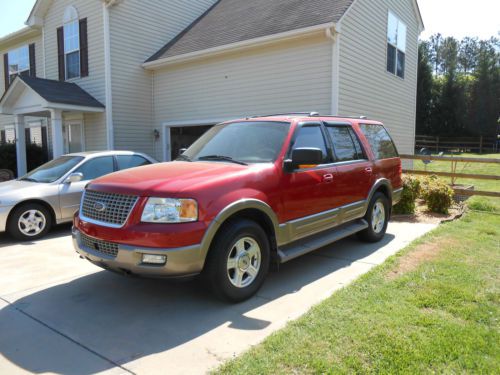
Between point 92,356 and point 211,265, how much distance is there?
1228 mm

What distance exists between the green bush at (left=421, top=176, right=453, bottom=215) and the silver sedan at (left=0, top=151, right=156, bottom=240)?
6.39 m

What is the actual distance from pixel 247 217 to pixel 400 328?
5.82 feet

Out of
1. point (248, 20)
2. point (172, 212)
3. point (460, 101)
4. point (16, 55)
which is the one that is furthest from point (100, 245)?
point (460, 101)

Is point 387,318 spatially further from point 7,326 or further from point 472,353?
point 7,326

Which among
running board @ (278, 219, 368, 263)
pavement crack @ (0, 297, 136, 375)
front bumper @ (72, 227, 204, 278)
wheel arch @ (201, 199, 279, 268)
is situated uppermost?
wheel arch @ (201, 199, 279, 268)

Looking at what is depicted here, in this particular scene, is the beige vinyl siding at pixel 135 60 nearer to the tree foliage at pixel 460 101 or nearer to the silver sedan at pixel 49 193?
the silver sedan at pixel 49 193

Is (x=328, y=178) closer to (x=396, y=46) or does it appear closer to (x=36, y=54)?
(x=396, y=46)

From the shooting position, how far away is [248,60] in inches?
447

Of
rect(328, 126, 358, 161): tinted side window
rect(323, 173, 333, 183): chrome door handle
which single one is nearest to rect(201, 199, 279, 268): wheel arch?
rect(323, 173, 333, 183): chrome door handle

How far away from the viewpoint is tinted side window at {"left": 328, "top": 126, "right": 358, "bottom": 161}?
5.46 metres

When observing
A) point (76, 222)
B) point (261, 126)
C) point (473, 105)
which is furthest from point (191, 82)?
point (473, 105)

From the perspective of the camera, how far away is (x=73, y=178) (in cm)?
703

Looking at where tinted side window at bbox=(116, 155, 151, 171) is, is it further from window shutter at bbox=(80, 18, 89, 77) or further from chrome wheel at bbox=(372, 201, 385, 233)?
window shutter at bbox=(80, 18, 89, 77)

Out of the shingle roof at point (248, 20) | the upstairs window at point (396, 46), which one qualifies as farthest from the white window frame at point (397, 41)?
the shingle roof at point (248, 20)
